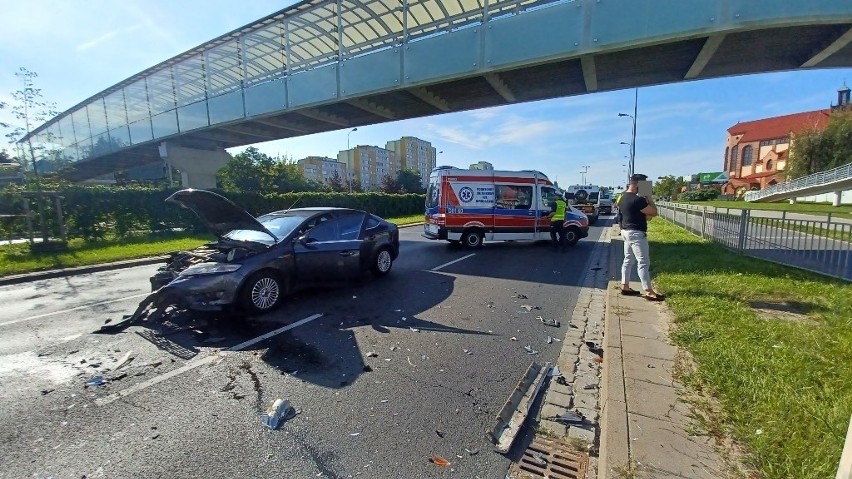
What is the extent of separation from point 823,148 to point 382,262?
62227 mm

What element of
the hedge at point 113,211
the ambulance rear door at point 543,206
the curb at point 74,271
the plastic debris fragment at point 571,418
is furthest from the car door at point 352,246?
the ambulance rear door at point 543,206

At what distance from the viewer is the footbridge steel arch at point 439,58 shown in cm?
891

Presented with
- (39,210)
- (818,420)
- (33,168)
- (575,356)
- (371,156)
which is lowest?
(575,356)

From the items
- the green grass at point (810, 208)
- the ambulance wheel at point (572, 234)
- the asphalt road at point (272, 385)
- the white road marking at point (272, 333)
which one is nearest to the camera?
the asphalt road at point (272, 385)

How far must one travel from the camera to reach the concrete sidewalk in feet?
6.77

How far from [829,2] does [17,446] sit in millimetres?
14355

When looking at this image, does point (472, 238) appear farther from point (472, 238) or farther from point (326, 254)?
point (326, 254)

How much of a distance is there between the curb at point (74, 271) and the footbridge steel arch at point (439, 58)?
22.8 feet

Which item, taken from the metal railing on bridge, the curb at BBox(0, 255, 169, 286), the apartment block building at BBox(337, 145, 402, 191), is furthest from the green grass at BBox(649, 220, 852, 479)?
the apartment block building at BBox(337, 145, 402, 191)

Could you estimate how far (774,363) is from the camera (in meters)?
3.04

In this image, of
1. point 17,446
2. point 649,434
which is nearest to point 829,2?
point 649,434

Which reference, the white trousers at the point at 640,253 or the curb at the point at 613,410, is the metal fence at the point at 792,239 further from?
the curb at the point at 613,410

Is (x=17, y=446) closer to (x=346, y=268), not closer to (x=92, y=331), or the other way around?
(x=92, y=331)

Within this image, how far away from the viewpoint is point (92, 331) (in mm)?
4516
